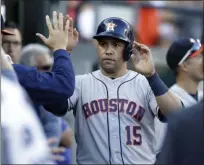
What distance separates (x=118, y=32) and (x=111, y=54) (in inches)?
6.6

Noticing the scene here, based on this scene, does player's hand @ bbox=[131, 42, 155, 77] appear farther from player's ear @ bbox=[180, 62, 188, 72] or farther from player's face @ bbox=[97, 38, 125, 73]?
player's ear @ bbox=[180, 62, 188, 72]

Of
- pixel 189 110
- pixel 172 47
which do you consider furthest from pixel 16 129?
pixel 172 47

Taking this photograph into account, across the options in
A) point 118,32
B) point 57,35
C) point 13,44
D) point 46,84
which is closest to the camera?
point 46,84

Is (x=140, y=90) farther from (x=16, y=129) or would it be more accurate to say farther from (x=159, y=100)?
(x=16, y=129)

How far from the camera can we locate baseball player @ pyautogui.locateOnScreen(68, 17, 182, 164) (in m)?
5.23

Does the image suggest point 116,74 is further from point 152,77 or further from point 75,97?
point 152,77

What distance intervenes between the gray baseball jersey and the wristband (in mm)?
204

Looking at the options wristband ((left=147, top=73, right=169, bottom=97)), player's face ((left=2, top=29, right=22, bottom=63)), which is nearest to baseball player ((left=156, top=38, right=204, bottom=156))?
wristband ((left=147, top=73, right=169, bottom=97))

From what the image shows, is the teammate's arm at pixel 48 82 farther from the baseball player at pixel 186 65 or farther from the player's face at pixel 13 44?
the player's face at pixel 13 44

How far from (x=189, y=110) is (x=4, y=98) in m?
0.79

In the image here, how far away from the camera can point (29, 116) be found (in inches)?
108

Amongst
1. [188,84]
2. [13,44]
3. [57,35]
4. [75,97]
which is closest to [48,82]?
[57,35]

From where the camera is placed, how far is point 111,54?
5293 mm

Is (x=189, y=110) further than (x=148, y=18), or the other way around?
(x=148, y=18)
